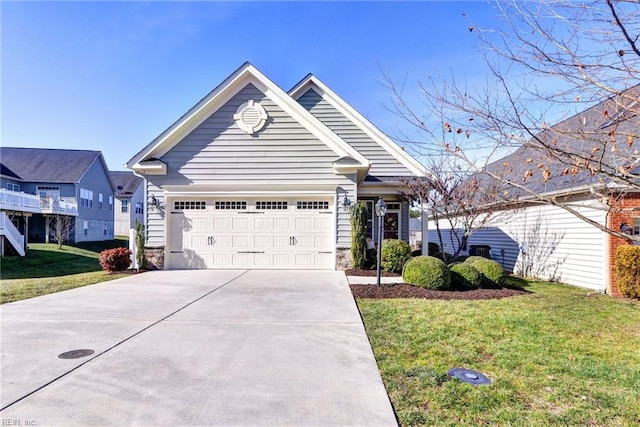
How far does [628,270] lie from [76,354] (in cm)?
1096

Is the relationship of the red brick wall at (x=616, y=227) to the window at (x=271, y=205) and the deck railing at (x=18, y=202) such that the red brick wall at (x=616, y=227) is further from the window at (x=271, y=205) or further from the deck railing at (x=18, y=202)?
the deck railing at (x=18, y=202)

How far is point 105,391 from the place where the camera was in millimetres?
3305

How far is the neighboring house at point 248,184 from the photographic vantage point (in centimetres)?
1172

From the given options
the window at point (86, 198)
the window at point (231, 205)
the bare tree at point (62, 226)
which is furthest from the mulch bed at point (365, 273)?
the window at point (86, 198)

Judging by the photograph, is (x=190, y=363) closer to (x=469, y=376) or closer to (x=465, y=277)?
(x=469, y=376)

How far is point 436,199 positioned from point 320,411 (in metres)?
10.4

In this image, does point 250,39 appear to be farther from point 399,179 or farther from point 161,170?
point 399,179

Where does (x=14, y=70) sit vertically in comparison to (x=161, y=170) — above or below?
above

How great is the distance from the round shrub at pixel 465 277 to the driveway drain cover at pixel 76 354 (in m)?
7.62

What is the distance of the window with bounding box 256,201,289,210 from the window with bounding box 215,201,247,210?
0.51m

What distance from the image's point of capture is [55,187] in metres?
29.1

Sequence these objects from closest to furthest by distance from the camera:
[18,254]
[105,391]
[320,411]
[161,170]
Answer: [320,411], [105,391], [161,170], [18,254]

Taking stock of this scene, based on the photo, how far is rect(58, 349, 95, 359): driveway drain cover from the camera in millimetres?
4117

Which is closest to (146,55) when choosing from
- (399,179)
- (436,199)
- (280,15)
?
(280,15)
